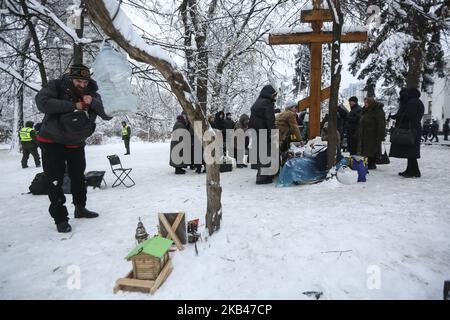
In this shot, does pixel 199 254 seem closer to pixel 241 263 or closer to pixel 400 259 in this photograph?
pixel 241 263

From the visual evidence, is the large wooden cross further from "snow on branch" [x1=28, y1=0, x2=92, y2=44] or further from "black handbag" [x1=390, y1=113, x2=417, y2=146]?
"snow on branch" [x1=28, y1=0, x2=92, y2=44]

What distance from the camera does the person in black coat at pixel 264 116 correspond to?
238 inches

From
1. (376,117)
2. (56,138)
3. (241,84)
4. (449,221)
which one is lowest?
(449,221)

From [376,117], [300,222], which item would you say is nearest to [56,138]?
[300,222]

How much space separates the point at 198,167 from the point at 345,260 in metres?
5.92

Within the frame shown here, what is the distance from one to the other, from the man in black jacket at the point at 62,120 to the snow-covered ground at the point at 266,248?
59 cm

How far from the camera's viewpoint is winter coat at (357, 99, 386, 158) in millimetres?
6945

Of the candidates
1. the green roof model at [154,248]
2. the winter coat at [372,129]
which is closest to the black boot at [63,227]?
the green roof model at [154,248]

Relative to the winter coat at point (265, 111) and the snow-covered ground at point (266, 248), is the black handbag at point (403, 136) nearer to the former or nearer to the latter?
the snow-covered ground at point (266, 248)

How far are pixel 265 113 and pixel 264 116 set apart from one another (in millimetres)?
75

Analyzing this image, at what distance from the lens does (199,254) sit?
292 cm

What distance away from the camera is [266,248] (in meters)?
3.01

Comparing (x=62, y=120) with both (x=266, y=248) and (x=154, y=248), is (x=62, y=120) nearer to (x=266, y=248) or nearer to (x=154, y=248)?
(x=154, y=248)

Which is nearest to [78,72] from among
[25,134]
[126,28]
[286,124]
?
[126,28]
